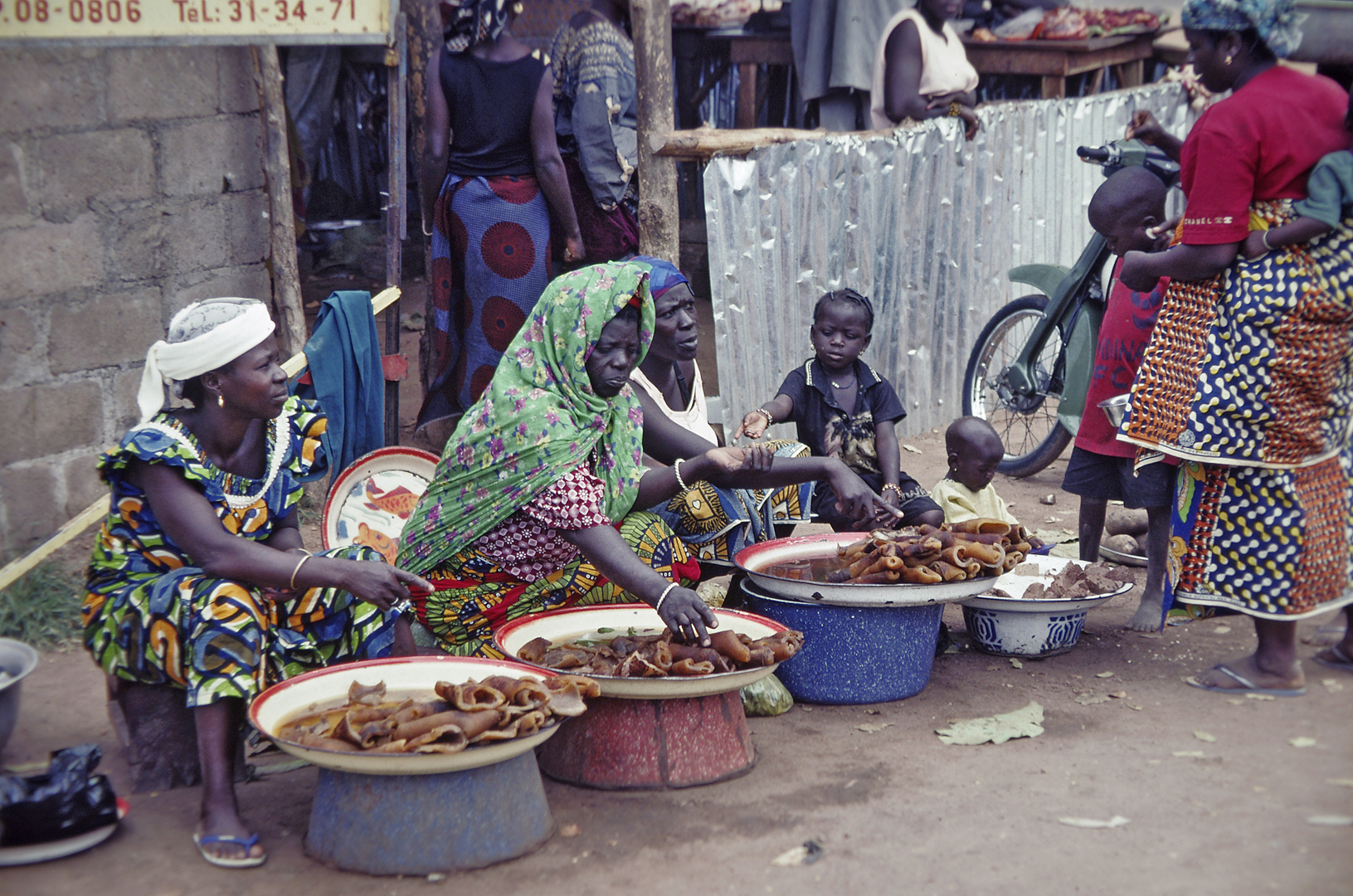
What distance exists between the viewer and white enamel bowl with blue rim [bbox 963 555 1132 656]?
4117mm

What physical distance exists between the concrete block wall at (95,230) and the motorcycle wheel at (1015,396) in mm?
3909

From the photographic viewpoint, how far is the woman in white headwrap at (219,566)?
117 inches

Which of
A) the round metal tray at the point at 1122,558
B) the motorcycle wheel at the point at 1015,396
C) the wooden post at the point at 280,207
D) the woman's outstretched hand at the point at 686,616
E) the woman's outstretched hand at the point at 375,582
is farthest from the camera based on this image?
the motorcycle wheel at the point at 1015,396

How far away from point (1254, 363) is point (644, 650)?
196 centimetres

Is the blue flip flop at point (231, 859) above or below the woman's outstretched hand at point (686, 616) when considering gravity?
below

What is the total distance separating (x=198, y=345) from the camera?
3.07 metres

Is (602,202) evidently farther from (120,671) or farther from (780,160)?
(120,671)

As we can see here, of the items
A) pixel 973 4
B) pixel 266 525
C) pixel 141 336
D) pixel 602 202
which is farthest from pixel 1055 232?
pixel 266 525

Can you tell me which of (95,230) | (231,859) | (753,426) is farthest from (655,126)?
(231,859)

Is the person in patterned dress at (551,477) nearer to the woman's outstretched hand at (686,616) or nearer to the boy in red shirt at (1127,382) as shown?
the woman's outstretched hand at (686,616)

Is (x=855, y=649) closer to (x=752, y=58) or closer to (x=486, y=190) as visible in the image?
(x=486, y=190)

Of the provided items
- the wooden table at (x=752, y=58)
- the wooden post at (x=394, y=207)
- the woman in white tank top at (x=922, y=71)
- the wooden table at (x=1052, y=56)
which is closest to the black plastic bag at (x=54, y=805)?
the wooden post at (x=394, y=207)

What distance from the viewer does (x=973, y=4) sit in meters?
9.27

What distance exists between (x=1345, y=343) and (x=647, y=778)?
238cm
